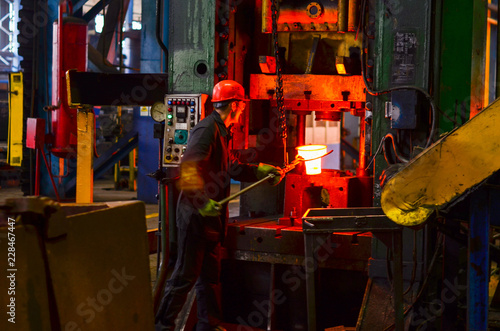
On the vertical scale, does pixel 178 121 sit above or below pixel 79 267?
above

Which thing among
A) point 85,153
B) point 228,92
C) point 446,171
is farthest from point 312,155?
point 85,153

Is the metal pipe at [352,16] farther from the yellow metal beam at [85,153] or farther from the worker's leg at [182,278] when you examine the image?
the yellow metal beam at [85,153]

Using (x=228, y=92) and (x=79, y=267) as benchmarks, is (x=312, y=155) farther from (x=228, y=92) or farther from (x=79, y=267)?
(x=79, y=267)

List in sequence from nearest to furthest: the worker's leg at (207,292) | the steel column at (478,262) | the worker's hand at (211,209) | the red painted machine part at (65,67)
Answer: the steel column at (478,262)
the worker's hand at (211,209)
the worker's leg at (207,292)
the red painted machine part at (65,67)

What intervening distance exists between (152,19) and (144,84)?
5666 mm

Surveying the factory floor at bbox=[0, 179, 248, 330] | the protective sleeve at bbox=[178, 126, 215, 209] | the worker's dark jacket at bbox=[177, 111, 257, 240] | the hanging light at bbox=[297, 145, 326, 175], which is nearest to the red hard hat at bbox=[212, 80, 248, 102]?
the worker's dark jacket at bbox=[177, 111, 257, 240]

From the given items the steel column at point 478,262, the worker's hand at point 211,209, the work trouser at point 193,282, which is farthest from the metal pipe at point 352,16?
the steel column at point 478,262

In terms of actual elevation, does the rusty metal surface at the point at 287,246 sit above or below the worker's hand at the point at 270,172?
below

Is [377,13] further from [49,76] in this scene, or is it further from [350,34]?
[49,76]

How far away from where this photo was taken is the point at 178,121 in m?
4.99

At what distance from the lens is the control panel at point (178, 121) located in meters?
4.90

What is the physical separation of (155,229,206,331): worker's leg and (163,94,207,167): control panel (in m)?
1.03

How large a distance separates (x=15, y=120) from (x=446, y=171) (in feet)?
30.3

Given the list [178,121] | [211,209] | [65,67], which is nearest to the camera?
[211,209]
